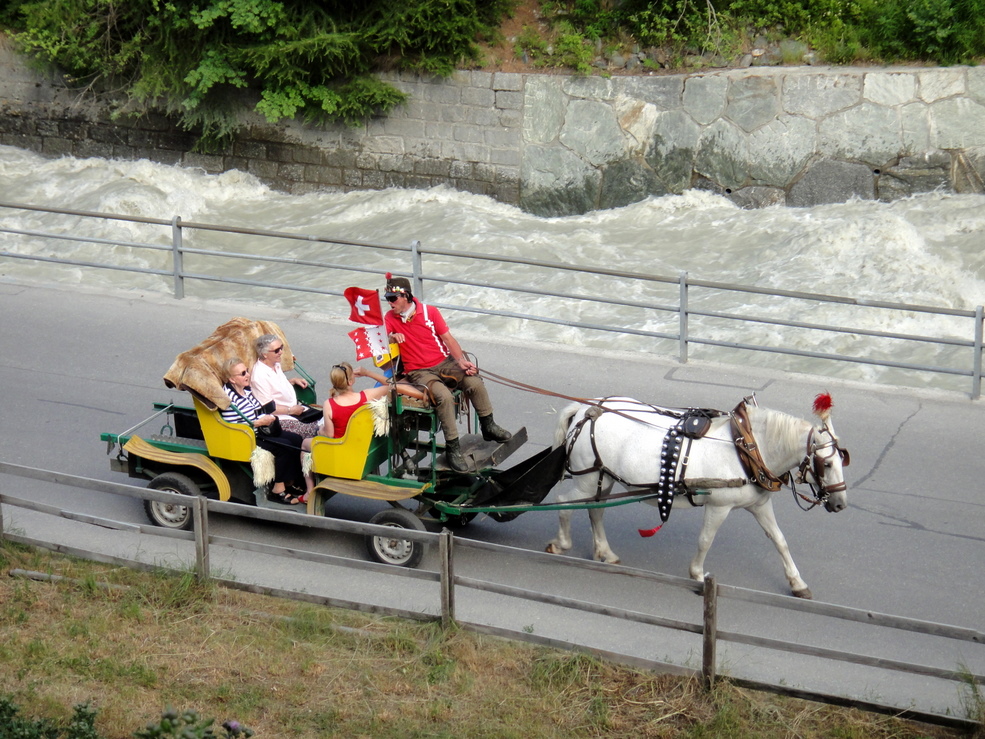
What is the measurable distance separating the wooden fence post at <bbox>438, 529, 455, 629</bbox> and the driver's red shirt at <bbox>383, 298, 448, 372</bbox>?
1.66 m

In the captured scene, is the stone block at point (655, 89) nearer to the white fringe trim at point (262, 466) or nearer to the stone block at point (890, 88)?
the stone block at point (890, 88)

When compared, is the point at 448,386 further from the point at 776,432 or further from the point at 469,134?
the point at 469,134

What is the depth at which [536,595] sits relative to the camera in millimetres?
6598

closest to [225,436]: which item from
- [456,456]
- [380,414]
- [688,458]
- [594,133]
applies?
[380,414]

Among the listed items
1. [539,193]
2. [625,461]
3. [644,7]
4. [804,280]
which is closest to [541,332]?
[804,280]

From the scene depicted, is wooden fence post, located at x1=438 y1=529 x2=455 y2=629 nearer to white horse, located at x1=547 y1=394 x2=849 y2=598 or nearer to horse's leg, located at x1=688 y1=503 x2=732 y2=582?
white horse, located at x1=547 y1=394 x2=849 y2=598

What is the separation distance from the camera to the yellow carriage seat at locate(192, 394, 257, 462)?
8055mm

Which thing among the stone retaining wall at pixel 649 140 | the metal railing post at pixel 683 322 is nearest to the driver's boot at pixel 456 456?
the metal railing post at pixel 683 322

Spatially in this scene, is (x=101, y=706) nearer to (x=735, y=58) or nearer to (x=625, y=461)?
(x=625, y=461)

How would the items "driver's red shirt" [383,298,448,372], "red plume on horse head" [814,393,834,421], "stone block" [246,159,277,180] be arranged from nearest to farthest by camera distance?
"red plume on horse head" [814,393,834,421] < "driver's red shirt" [383,298,448,372] < "stone block" [246,159,277,180]

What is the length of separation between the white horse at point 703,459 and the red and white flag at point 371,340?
134 cm

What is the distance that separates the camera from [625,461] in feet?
24.9

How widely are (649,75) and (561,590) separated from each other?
42.6 feet

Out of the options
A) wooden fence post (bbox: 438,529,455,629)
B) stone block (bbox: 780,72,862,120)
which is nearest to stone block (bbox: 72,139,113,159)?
stone block (bbox: 780,72,862,120)
